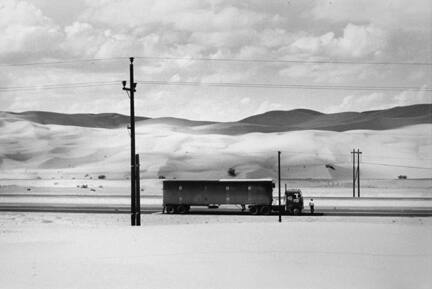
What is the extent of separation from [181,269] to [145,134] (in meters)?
181

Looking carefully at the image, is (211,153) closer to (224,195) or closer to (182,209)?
(182,209)

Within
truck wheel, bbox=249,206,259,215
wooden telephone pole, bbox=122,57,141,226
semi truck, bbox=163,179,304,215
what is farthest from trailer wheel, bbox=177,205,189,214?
wooden telephone pole, bbox=122,57,141,226

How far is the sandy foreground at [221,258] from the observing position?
13688 mm

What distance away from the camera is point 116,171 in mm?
133250

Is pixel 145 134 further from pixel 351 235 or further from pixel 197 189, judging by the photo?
pixel 351 235

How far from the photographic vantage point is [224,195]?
49500 mm

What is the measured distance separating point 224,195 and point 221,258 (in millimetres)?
33307

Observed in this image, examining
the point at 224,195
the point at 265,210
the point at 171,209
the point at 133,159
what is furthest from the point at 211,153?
the point at 133,159

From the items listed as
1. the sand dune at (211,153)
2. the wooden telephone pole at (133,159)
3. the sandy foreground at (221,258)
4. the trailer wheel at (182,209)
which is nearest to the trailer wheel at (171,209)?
the trailer wheel at (182,209)

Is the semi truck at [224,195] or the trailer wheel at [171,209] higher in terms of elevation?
the semi truck at [224,195]

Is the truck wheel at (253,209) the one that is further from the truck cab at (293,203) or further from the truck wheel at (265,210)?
the truck cab at (293,203)

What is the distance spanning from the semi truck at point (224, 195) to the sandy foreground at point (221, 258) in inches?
961

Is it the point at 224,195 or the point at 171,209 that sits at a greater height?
the point at 224,195

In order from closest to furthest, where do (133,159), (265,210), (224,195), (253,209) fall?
(133,159)
(265,210)
(253,209)
(224,195)
